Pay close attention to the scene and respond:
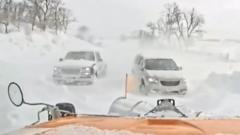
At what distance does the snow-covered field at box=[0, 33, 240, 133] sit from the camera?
3.26 metres

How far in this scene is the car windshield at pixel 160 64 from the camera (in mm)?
3201

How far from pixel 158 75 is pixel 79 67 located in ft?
1.74

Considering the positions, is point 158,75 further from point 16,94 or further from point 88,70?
point 16,94

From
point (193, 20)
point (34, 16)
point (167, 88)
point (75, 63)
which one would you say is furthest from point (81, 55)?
point (193, 20)

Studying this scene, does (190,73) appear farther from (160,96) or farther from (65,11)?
(65,11)

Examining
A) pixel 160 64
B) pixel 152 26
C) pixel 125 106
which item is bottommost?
pixel 125 106

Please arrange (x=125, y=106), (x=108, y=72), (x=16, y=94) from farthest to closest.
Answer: (x=108, y=72) → (x=125, y=106) → (x=16, y=94)

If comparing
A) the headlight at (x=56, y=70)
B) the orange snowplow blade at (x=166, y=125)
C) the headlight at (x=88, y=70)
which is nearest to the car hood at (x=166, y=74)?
the headlight at (x=88, y=70)

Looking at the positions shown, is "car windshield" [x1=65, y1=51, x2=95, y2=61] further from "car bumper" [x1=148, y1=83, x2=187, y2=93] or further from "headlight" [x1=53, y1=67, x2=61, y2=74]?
"car bumper" [x1=148, y1=83, x2=187, y2=93]

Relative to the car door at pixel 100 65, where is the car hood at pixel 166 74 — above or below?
below

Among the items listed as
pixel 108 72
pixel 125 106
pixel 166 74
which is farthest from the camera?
pixel 108 72

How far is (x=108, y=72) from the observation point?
330 centimetres

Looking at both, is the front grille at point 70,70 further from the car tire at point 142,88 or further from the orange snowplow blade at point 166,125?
the orange snowplow blade at point 166,125

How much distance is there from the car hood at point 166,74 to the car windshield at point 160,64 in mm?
27
